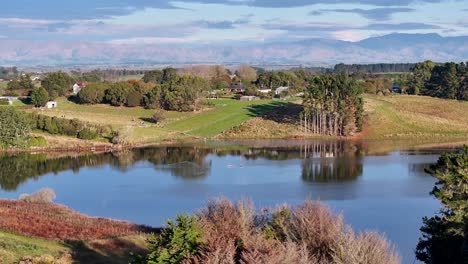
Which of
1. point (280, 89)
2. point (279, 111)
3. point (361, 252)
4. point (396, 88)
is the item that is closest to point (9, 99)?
point (279, 111)

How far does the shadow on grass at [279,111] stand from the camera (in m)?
88.8

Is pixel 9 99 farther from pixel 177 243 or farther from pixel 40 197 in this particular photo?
pixel 177 243

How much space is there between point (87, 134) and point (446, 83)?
61527mm

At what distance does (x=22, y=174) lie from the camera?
2265 inches

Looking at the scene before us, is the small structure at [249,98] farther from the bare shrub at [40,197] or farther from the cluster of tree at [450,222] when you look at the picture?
the cluster of tree at [450,222]

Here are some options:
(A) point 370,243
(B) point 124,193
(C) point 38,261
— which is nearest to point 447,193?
(A) point 370,243

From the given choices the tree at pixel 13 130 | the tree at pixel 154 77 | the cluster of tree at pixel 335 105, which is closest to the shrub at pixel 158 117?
the cluster of tree at pixel 335 105

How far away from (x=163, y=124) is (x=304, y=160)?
93.4 feet

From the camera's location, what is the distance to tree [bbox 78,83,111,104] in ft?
329

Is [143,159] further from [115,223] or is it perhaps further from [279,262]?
[279,262]

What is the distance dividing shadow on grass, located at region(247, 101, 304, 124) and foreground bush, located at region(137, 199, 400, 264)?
6061cm

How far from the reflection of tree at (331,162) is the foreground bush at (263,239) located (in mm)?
26637

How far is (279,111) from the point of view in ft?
304

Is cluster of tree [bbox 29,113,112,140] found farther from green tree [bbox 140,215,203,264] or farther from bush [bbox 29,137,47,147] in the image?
green tree [bbox 140,215,203,264]
